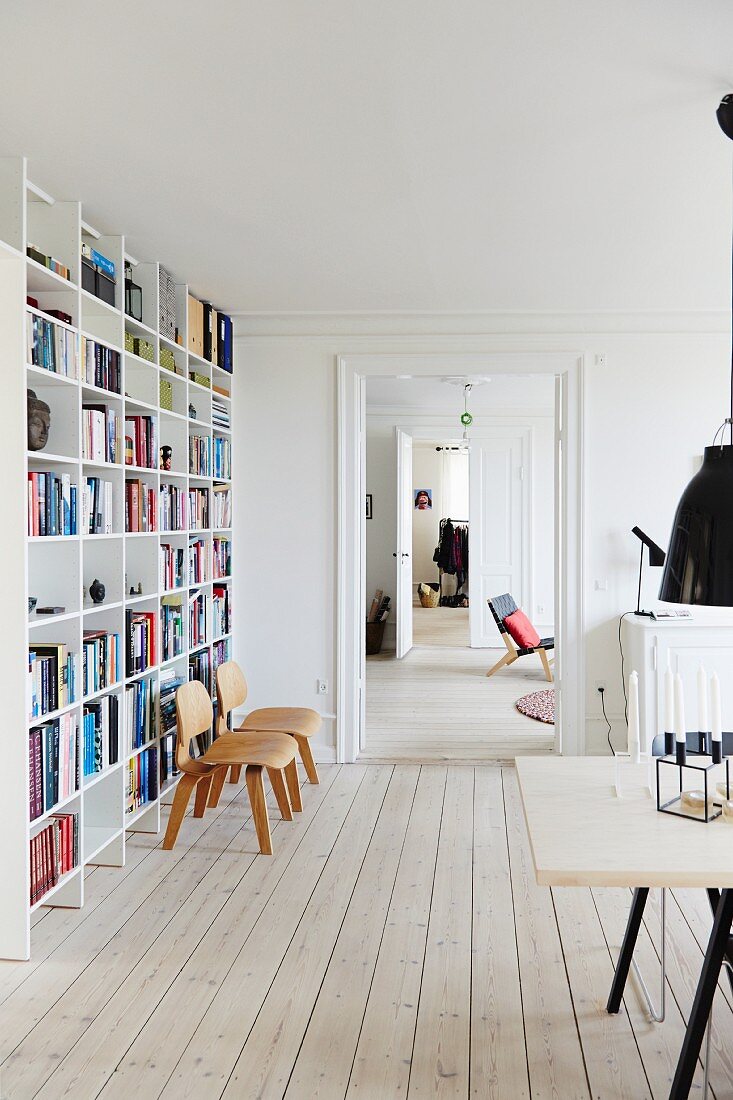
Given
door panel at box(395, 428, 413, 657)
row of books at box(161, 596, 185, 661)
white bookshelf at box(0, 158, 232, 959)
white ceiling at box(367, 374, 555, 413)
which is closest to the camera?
white bookshelf at box(0, 158, 232, 959)

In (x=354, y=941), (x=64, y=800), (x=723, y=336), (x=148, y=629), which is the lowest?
(x=354, y=941)

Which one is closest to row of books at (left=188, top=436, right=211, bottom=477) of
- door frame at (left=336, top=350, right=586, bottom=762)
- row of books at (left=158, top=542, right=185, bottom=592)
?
row of books at (left=158, top=542, right=185, bottom=592)

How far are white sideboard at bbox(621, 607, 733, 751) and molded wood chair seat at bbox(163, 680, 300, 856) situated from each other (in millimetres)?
2051

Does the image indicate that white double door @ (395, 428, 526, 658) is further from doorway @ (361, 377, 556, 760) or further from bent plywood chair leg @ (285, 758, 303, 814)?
bent plywood chair leg @ (285, 758, 303, 814)

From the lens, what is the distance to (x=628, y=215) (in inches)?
141

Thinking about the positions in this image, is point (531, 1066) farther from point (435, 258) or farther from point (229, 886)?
point (435, 258)

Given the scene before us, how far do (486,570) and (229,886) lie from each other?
6455 mm

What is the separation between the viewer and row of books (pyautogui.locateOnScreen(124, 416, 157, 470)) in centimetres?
399

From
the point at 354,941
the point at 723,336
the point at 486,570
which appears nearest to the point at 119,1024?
the point at 354,941

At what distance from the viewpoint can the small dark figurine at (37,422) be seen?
304cm

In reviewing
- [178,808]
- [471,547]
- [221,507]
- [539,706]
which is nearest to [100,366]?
[221,507]

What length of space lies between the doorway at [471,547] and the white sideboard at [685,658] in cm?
159

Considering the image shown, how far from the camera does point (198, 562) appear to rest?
194 inches

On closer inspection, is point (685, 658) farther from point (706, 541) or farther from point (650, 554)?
point (706, 541)
